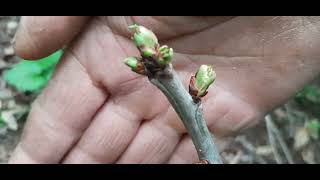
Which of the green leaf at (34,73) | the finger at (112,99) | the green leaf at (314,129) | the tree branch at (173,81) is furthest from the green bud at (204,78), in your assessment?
the green leaf at (314,129)

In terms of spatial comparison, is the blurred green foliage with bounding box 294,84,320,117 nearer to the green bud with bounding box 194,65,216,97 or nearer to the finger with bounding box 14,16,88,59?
the finger with bounding box 14,16,88,59

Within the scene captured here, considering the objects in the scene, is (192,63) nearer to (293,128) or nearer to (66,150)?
(66,150)

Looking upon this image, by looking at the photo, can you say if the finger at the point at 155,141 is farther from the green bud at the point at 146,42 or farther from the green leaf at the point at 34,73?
the green bud at the point at 146,42

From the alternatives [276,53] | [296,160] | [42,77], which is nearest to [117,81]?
[276,53]

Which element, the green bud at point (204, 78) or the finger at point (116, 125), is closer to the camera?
the green bud at point (204, 78)

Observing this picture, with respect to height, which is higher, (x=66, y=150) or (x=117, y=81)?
(x=117, y=81)

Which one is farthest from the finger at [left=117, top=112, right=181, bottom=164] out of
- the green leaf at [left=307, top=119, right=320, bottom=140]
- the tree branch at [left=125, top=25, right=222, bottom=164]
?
the tree branch at [left=125, top=25, right=222, bottom=164]
